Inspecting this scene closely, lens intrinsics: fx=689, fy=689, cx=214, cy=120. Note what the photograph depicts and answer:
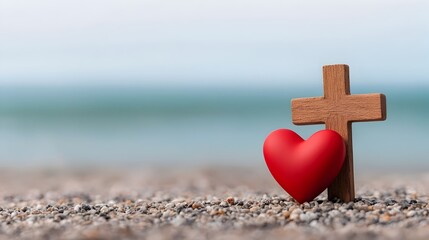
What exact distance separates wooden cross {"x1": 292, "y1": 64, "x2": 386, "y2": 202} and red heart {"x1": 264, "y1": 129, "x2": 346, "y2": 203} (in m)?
0.16

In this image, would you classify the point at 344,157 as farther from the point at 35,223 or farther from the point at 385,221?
the point at 35,223

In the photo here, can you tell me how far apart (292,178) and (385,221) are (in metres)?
1.24

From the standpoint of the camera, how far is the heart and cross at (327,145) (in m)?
7.29

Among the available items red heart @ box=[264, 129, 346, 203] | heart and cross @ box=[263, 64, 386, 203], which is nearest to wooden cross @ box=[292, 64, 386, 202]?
heart and cross @ box=[263, 64, 386, 203]

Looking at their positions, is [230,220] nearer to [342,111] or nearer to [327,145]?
[327,145]

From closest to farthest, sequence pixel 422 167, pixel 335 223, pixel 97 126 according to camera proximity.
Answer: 1. pixel 335 223
2. pixel 422 167
3. pixel 97 126

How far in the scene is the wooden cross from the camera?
7.36 m

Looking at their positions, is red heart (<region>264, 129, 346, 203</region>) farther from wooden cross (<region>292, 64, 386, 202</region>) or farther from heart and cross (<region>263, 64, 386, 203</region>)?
wooden cross (<region>292, 64, 386, 202</region>)

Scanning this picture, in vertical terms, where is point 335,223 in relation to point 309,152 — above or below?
below

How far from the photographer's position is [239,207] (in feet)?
24.3

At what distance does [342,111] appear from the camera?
7.51m

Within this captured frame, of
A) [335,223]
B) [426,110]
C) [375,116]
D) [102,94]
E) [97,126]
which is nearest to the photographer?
[335,223]

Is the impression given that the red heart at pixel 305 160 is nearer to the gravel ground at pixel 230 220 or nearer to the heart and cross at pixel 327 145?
the heart and cross at pixel 327 145

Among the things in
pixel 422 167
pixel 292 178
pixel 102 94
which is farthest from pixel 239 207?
pixel 102 94
